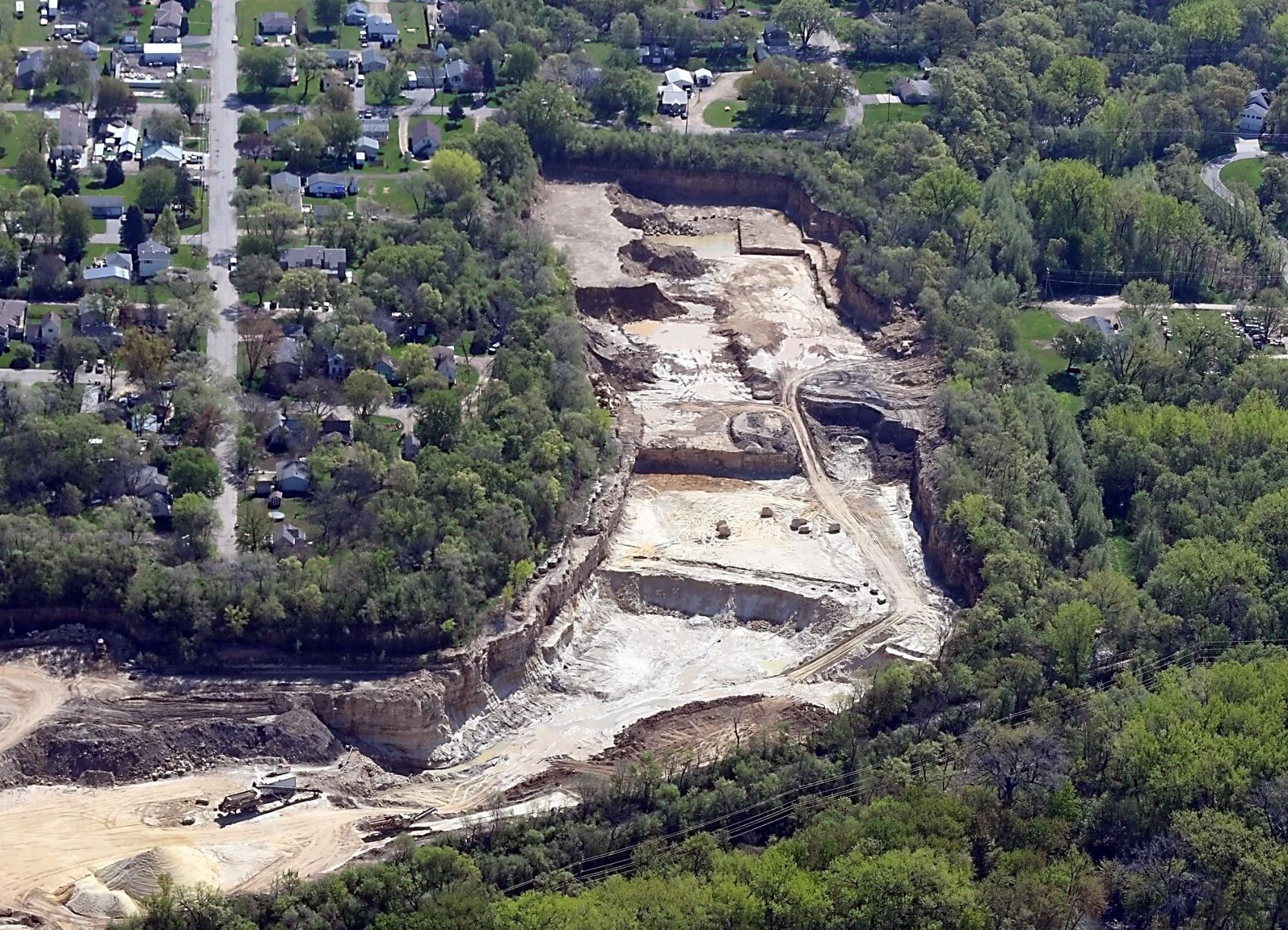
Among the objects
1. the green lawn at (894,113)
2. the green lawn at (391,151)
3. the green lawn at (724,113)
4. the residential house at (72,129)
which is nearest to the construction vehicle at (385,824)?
the green lawn at (391,151)

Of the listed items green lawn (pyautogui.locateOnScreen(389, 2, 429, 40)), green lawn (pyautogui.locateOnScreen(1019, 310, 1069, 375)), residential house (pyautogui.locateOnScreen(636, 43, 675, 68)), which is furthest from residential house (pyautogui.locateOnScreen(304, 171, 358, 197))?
green lawn (pyautogui.locateOnScreen(1019, 310, 1069, 375))

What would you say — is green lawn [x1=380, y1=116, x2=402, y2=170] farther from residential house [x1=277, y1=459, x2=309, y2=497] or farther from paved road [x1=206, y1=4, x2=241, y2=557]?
residential house [x1=277, y1=459, x2=309, y2=497]

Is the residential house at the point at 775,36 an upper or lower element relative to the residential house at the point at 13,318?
upper

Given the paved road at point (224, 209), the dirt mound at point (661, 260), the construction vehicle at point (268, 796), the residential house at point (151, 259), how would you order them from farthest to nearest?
the dirt mound at point (661, 260) → the residential house at point (151, 259) → the paved road at point (224, 209) → the construction vehicle at point (268, 796)

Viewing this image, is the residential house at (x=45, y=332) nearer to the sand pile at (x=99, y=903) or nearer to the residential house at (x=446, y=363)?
the residential house at (x=446, y=363)

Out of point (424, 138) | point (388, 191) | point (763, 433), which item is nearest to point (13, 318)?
point (388, 191)

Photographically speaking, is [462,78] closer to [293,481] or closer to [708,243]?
[708,243]
